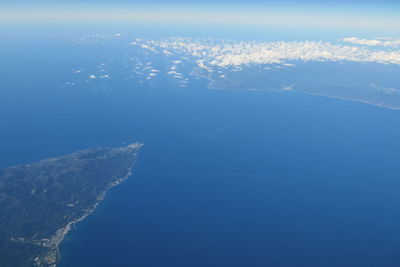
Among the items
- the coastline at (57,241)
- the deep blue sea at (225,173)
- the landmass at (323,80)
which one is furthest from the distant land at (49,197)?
the landmass at (323,80)

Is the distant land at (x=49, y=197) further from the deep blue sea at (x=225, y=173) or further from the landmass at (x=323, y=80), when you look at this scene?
the landmass at (x=323, y=80)

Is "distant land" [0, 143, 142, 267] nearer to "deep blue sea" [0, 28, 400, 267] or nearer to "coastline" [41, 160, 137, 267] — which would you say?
"coastline" [41, 160, 137, 267]

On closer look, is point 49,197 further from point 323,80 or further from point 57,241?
point 323,80

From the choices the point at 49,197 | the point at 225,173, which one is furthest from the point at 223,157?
the point at 49,197

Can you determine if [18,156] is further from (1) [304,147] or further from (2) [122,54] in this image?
(2) [122,54]

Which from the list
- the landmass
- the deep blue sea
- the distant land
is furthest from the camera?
the landmass

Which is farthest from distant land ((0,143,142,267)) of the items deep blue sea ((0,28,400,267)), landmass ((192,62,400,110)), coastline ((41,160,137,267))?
landmass ((192,62,400,110))

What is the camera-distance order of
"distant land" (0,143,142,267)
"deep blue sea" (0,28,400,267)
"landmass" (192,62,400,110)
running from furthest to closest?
1. "landmass" (192,62,400,110)
2. "deep blue sea" (0,28,400,267)
3. "distant land" (0,143,142,267)
